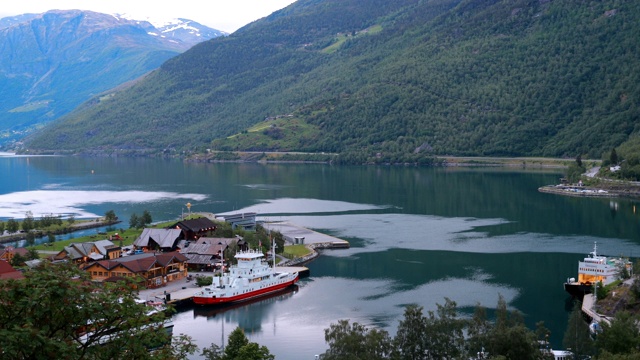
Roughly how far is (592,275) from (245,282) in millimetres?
18800

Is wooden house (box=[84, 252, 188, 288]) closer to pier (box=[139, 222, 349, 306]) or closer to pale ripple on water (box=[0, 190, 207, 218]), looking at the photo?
pier (box=[139, 222, 349, 306])

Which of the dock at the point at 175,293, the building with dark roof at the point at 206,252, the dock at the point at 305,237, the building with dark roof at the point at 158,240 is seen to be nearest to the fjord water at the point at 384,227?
the dock at the point at 175,293

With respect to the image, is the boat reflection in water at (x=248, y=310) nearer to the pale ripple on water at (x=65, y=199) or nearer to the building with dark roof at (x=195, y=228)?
the building with dark roof at (x=195, y=228)

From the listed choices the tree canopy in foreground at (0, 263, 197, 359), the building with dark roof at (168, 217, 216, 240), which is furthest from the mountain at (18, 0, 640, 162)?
the tree canopy in foreground at (0, 263, 197, 359)

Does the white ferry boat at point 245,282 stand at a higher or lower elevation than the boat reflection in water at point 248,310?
higher

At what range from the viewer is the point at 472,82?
182500 millimetres

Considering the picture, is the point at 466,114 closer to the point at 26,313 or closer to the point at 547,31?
the point at 547,31

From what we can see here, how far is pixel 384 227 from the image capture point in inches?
2694

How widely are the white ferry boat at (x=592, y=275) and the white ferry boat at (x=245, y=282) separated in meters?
15.7

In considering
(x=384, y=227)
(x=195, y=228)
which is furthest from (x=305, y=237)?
(x=195, y=228)

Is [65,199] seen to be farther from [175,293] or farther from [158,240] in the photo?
[175,293]

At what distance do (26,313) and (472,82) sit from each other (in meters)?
178

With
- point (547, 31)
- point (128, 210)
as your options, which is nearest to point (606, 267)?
point (128, 210)

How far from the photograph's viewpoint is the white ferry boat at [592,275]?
41.2 m
